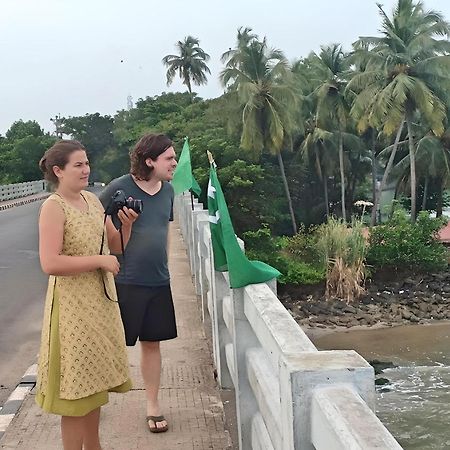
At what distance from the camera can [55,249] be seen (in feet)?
9.02

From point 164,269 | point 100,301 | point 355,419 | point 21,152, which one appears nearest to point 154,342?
point 164,269

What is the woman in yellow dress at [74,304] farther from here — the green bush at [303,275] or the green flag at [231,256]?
the green bush at [303,275]

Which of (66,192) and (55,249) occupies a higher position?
(66,192)

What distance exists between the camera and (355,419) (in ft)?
4.91

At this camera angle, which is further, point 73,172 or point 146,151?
point 146,151

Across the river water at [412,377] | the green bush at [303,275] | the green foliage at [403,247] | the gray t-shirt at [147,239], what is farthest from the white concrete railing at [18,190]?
the gray t-shirt at [147,239]

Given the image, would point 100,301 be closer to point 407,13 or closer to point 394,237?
point 394,237

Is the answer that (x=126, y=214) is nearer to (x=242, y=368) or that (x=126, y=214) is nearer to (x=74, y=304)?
(x=74, y=304)

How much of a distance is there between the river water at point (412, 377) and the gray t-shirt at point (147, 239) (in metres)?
9.52

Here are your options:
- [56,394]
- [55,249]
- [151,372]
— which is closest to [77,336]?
[56,394]

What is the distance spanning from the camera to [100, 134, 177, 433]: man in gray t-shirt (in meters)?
3.53

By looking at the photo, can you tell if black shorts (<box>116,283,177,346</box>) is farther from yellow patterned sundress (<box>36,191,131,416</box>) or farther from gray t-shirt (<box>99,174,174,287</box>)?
yellow patterned sundress (<box>36,191,131,416</box>)

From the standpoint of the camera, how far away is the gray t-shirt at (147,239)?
11.7 feet

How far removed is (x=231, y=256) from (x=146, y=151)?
78 centimetres
